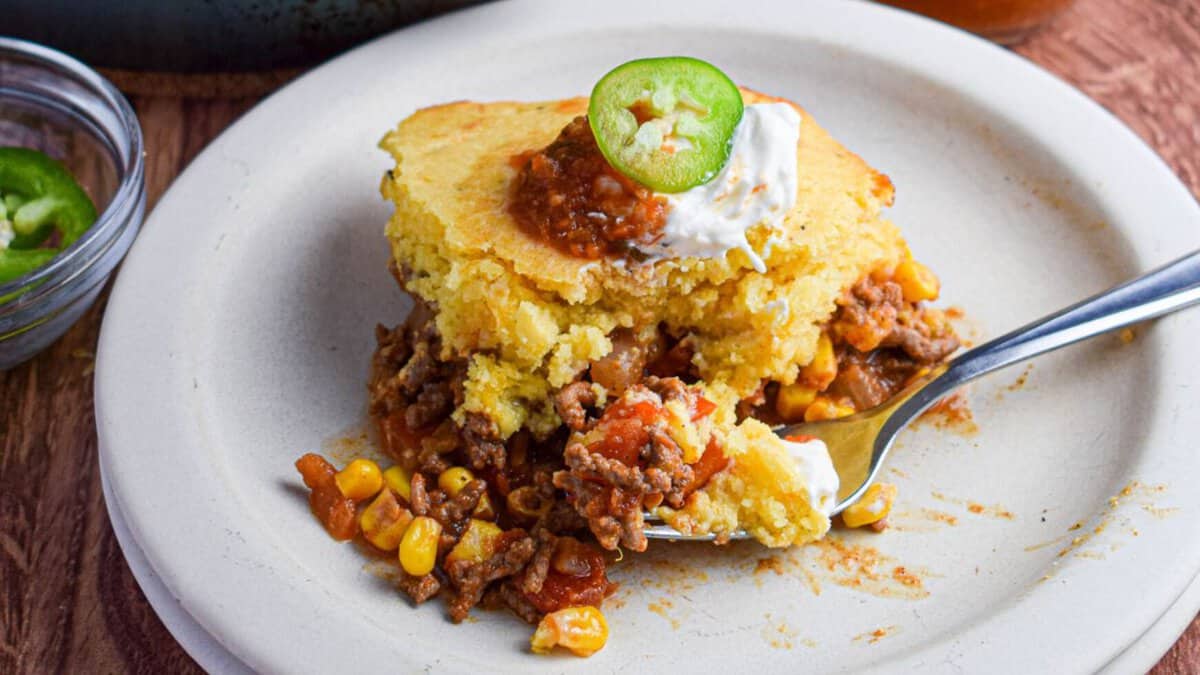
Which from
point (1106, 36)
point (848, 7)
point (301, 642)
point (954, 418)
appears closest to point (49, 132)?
point (301, 642)

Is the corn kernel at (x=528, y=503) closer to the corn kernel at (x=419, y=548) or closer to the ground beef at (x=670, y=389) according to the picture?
the corn kernel at (x=419, y=548)

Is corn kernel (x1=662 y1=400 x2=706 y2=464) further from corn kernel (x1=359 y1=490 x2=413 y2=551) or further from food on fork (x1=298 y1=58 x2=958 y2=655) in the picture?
corn kernel (x1=359 y1=490 x2=413 y2=551)

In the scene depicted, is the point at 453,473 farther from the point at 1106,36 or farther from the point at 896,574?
the point at 1106,36

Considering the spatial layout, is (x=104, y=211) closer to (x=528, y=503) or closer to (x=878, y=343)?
(x=528, y=503)

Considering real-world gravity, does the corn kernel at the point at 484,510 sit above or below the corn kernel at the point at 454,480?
below

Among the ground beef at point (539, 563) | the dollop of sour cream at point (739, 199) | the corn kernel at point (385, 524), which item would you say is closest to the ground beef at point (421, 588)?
the corn kernel at point (385, 524)

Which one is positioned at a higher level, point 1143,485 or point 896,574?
point 1143,485

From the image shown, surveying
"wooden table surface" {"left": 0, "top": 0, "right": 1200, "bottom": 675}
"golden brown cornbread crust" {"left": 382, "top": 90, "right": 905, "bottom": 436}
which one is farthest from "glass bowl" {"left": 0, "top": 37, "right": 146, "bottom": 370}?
"golden brown cornbread crust" {"left": 382, "top": 90, "right": 905, "bottom": 436}
